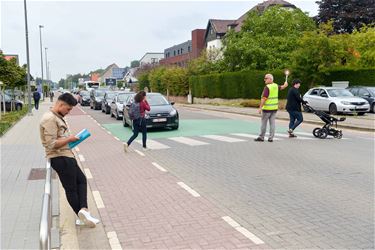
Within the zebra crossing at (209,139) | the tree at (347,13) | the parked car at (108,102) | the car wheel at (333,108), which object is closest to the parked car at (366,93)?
the car wheel at (333,108)

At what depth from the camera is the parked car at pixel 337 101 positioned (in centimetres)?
2141

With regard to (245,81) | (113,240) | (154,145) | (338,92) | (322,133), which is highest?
(245,81)

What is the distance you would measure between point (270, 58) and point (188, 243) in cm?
3352

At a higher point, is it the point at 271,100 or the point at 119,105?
the point at 271,100

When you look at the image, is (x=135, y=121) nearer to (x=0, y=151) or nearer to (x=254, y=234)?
(x=0, y=151)

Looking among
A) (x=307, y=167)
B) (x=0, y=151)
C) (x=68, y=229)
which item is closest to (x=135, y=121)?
(x=0, y=151)

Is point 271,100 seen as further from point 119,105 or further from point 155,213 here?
point 119,105

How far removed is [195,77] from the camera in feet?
143

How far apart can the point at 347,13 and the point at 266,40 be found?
42.9 ft

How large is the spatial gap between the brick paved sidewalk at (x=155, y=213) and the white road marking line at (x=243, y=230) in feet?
0.04

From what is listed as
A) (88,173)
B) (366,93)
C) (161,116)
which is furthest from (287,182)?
(366,93)

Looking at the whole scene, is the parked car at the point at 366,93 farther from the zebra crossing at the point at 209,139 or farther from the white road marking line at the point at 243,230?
the white road marking line at the point at 243,230

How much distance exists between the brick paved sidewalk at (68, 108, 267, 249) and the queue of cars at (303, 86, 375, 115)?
15394 millimetres

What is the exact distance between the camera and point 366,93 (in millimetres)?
23750
